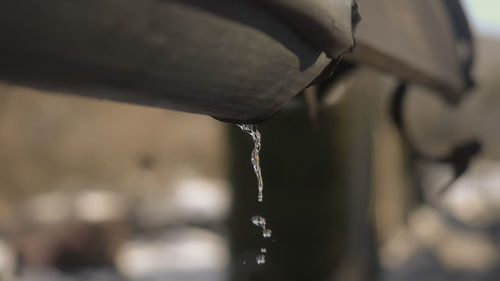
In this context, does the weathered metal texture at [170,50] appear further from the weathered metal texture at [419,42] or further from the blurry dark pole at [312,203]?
the blurry dark pole at [312,203]

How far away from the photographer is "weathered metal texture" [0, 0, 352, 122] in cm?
32

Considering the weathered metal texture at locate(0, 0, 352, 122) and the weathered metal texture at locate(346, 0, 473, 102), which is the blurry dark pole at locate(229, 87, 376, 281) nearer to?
the weathered metal texture at locate(346, 0, 473, 102)

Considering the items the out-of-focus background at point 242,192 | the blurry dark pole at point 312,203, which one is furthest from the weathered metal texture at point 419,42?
the blurry dark pole at point 312,203

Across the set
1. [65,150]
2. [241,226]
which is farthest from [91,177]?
[241,226]

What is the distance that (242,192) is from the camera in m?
2.58

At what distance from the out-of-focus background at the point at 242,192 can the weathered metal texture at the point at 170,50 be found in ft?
3.25

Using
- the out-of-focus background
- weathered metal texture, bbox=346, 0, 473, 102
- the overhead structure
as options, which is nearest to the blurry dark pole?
the out-of-focus background

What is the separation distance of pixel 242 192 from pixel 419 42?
59.1 inches

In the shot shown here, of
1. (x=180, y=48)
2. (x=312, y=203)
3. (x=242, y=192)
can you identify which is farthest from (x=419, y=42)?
(x=242, y=192)

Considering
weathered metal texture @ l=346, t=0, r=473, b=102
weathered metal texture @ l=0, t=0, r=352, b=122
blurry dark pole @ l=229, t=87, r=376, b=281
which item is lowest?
blurry dark pole @ l=229, t=87, r=376, b=281

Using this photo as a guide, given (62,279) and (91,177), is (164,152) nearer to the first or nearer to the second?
(91,177)

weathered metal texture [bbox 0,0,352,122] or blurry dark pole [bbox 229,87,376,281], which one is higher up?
weathered metal texture [bbox 0,0,352,122]

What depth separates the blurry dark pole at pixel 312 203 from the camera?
2.36 m

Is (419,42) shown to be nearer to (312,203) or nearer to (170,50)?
(170,50)
